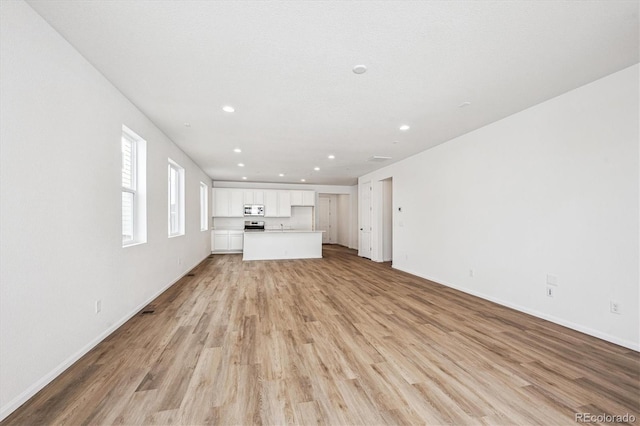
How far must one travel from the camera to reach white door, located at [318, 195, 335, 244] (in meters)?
11.5

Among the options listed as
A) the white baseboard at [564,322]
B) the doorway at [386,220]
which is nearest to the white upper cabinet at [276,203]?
the doorway at [386,220]

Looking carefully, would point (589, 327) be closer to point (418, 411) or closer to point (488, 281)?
point (488, 281)

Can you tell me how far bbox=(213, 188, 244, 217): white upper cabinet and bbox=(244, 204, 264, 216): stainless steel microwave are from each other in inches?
6.0

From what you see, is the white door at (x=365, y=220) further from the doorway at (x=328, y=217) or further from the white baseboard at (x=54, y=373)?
the white baseboard at (x=54, y=373)

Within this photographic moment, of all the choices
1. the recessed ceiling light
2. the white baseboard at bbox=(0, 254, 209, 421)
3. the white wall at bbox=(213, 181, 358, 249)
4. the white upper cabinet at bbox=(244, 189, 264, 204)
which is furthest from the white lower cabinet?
the recessed ceiling light

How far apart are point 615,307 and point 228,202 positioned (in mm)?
9069

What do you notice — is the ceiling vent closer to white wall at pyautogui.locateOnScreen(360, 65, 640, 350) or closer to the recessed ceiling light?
white wall at pyautogui.locateOnScreen(360, 65, 640, 350)

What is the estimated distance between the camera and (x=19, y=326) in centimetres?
159

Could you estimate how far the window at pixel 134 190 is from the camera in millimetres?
3182

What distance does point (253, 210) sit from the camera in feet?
30.0

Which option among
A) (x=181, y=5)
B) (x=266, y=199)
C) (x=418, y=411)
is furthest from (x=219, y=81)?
(x=266, y=199)

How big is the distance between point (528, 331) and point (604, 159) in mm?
1927

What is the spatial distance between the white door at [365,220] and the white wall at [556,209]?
315cm

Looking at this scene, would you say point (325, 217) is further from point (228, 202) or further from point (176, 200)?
point (176, 200)
